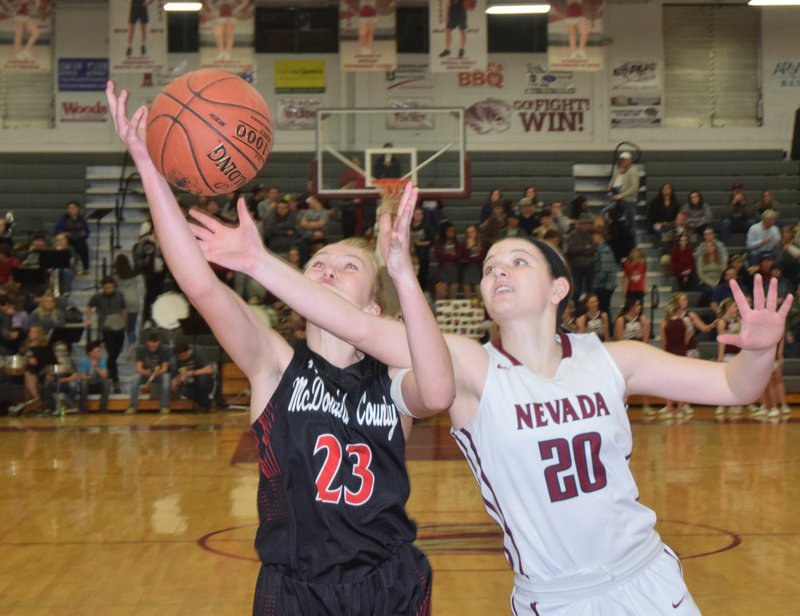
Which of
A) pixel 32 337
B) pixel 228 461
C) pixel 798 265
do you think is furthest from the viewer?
pixel 798 265

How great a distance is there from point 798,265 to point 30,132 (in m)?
14.6

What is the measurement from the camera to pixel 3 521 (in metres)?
8.52

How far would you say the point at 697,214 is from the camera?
62.6 ft

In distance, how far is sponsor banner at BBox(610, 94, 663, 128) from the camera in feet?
75.3

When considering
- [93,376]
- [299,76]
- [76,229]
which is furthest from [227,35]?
[93,376]

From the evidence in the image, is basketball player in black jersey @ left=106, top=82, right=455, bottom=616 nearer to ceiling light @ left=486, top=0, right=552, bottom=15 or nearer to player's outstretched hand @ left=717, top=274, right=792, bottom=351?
player's outstretched hand @ left=717, top=274, right=792, bottom=351

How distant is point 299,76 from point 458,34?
5.65 metres

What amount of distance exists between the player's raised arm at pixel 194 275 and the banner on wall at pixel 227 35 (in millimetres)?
14583

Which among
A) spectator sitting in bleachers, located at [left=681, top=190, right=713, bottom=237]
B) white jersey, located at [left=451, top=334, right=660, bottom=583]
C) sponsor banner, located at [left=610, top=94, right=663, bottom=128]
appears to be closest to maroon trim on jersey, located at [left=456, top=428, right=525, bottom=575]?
white jersey, located at [left=451, top=334, right=660, bottom=583]

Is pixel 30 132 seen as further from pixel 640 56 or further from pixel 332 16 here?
pixel 640 56

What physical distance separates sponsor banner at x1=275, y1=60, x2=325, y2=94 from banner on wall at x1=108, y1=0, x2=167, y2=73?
5.08 m

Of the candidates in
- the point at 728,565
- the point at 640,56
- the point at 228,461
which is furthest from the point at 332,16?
the point at 728,565

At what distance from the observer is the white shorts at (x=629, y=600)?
327 cm

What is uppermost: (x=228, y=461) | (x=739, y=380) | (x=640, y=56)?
(x=640, y=56)
